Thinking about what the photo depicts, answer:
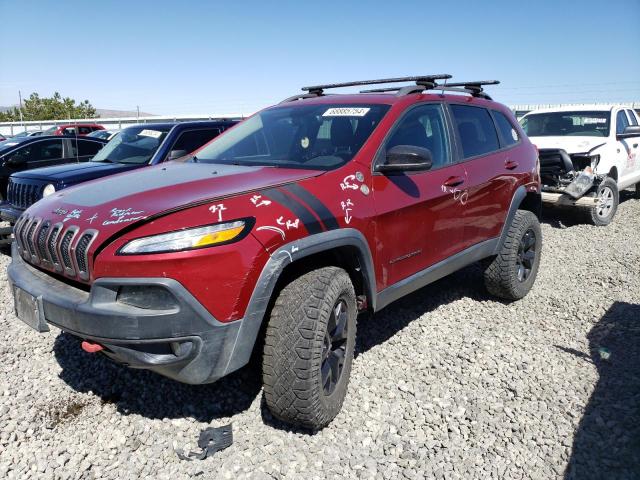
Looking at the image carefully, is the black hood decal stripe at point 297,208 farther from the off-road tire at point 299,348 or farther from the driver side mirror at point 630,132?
the driver side mirror at point 630,132

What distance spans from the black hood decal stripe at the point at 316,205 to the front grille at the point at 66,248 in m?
1.07

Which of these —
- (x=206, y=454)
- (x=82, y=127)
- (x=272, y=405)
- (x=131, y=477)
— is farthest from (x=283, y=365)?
(x=82, y=127)

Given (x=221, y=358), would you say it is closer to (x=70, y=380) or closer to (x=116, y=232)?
(x=116, y=232)

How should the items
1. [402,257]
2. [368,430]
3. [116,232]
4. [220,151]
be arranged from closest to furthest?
[116,232], [368,430], [402,257], [220,151]

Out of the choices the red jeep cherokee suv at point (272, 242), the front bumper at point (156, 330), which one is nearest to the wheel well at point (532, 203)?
A: the red jeep cherokee suv at point (272, 242)

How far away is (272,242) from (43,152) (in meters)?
7.73

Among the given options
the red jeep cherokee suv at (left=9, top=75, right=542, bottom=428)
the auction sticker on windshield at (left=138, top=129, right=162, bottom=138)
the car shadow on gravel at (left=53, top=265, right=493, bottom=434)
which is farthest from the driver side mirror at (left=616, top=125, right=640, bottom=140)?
the auction sticker on windshield at (left=138, top=129, right=162, bottom=138)

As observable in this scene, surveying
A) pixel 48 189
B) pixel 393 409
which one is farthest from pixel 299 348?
pixel 48 189

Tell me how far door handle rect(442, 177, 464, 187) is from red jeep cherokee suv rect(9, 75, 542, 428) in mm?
11

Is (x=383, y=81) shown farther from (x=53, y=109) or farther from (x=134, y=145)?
(x=53, y=109)

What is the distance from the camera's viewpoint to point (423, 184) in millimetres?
3404

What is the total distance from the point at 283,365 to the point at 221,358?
1.13ft

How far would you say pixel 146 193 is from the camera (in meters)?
2.60

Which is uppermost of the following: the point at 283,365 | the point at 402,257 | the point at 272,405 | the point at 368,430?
the point at 402,257
